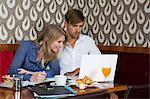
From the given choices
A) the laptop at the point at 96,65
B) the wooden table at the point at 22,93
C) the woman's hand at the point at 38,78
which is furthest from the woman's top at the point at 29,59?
the wooden table at the point at 22,93

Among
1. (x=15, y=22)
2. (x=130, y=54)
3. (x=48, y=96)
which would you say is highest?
(x=15, y=22)

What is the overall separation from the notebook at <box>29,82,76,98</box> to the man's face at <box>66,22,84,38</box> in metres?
1.04

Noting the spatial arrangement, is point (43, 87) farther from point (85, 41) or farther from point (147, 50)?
point (147, 50)

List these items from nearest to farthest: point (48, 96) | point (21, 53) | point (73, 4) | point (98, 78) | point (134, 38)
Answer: point (48, 96), point (98, 78), point (21, 53), point (134, 38), point (73, 4)

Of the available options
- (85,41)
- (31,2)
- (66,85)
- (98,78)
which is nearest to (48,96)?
(66,85)

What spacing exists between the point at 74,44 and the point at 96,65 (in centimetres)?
95

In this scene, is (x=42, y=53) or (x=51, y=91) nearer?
(x=51, y=91)

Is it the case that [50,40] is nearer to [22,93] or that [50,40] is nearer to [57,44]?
[57,44]

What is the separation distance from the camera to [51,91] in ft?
5.53

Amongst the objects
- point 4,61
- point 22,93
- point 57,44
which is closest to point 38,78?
point 22,93

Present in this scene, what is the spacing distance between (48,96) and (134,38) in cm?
184

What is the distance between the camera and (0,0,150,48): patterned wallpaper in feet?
9.67

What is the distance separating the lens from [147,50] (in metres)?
3.04

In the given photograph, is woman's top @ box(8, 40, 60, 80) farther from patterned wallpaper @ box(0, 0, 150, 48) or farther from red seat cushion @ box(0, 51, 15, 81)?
patterned wallpaper @ box(0, 0, 150, 48)
